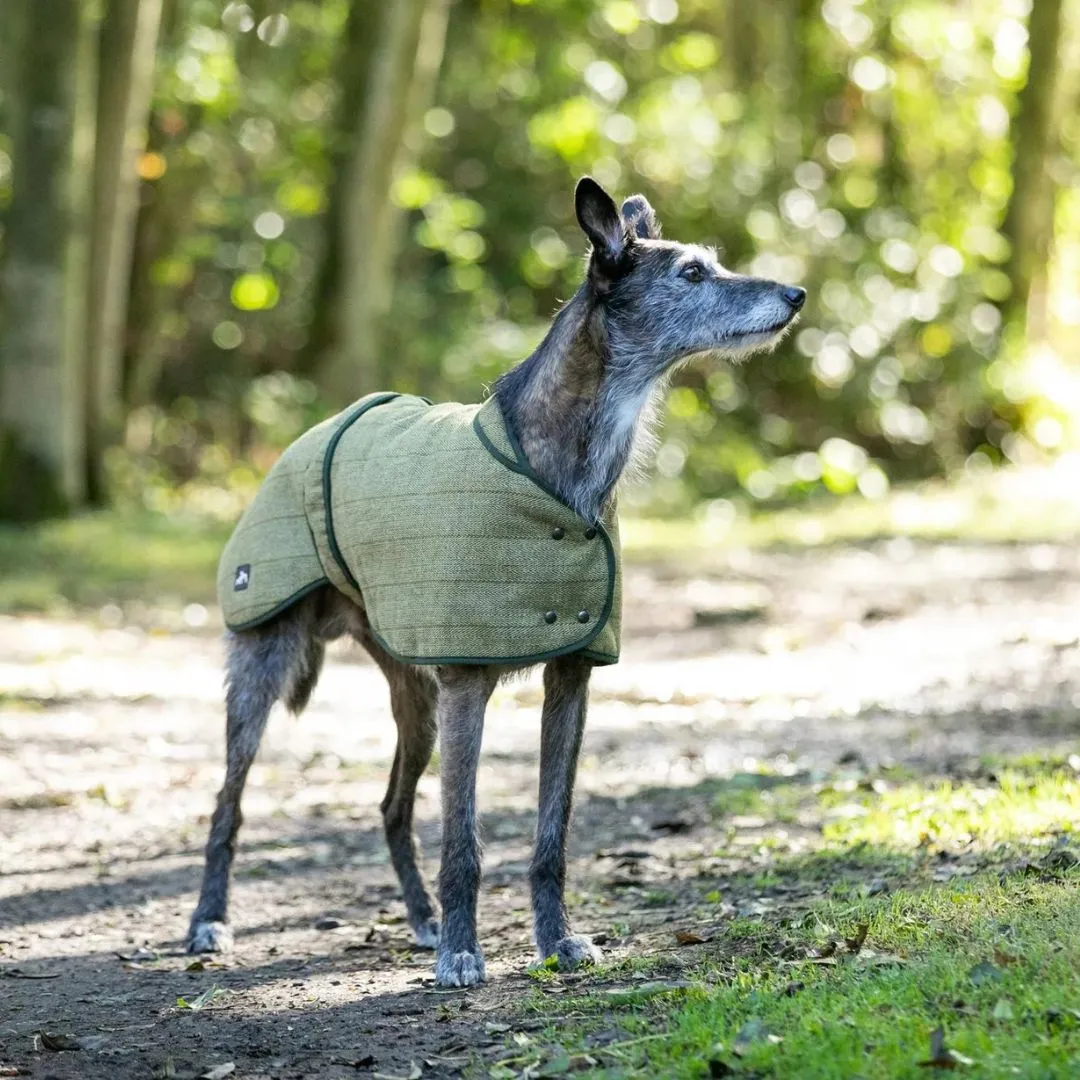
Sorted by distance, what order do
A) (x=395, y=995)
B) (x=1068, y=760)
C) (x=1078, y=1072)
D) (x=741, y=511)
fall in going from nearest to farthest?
(x=1078, y=1072) → (x=395, y=995) → (x=1068, y=760) → (x=741, y=511)

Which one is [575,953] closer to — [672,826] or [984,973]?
[984,973]

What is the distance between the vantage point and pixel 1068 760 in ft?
24.9

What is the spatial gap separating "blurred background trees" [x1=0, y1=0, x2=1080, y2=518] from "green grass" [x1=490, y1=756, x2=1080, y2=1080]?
1147 cm

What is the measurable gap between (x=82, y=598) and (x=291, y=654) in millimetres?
8095

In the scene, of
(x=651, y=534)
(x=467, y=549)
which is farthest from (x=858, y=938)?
(x=651, y=534)

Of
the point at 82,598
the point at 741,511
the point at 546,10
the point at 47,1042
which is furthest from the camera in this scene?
the point at 546,10

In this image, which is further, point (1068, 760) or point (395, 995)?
point (1068, 760)

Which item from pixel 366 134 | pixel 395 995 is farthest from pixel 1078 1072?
pixel 366 134

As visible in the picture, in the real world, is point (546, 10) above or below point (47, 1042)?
above

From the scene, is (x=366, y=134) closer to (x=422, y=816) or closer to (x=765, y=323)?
(x=422, y=816)

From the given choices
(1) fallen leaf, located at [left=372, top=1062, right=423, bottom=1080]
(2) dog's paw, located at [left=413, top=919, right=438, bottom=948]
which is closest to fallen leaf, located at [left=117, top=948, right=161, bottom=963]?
(2) dog's paw, located at [left=413, top=919, right=438, bottom=948]

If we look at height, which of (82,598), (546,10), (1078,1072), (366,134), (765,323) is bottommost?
(82,598)

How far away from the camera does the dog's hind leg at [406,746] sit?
647cm

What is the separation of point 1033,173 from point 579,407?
1995cm
